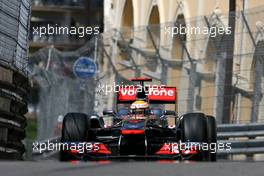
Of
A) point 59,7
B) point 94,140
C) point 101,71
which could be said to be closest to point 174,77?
point 101,71

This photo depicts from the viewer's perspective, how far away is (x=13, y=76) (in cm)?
1347

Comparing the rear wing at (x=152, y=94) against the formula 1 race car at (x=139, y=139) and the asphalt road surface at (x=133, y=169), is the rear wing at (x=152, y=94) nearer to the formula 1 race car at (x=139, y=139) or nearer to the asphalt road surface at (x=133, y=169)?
the formula 1 race car at (x=139, y=139)

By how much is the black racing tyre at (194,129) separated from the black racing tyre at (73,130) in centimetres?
146

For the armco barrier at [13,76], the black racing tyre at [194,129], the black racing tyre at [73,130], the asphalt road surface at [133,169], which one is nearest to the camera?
the asphalt road surface at [133,169]

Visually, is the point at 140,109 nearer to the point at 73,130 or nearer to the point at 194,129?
the point at 73,130

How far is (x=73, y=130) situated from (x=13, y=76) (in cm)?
167

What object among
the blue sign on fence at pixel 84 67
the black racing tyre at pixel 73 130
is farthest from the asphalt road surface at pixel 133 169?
the blue sign on fence at pixel 84 67

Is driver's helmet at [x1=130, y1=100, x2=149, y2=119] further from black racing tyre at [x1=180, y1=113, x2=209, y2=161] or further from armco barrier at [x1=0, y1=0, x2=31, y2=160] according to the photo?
armco barrier at [x1=0, y1=0, x2=31, y2=160]

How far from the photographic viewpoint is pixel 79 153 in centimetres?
1235

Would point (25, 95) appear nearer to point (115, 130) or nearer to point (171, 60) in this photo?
point (115, 130)

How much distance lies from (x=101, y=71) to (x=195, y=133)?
12.4 m

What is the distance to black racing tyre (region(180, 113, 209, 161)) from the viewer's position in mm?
11914

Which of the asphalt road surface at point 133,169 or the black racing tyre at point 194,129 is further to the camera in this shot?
the black racing tyre at point 194,129

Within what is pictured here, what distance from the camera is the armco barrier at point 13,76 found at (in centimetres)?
1276
